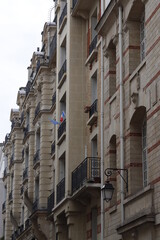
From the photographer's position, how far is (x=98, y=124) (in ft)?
80.9

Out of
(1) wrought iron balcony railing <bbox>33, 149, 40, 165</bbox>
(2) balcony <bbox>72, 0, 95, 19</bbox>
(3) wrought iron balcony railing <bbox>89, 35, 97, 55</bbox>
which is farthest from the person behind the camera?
(1) wrought iron balcony railing <bbox>33, 149, 40, 165</bbox>

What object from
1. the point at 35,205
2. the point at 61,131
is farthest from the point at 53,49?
the point at 35,205

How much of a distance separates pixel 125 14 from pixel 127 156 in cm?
494

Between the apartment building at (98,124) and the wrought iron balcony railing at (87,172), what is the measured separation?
0.04 m

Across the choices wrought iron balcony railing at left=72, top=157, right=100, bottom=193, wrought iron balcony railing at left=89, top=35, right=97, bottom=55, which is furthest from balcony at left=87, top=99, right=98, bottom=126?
wrought iron balcony railing at left=89, top=35, right=97, bottom=55

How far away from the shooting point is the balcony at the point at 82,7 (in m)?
28.0

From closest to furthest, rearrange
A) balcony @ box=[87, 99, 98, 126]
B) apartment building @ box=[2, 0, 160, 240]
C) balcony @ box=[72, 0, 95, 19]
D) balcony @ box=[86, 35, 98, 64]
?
apartment building @ box=[2, 0, 160, 240] < balcony @ box=[87, 99, 98, 126] < balcony @ box=[86, 35, 98, 64] < balcony @ box=[72, 0, 95, 19]

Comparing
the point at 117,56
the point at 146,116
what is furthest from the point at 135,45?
the point at 146,116

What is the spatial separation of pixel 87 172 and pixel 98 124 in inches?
77.5

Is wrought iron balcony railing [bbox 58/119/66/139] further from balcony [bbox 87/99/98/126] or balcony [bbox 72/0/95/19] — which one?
balcony [bbox 72/0/95/19]

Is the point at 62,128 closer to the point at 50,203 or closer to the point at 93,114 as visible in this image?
the point at 50,203

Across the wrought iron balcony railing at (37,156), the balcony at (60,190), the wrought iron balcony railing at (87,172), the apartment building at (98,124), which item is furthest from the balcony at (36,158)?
the wrought iron balcony railing at (87,172)

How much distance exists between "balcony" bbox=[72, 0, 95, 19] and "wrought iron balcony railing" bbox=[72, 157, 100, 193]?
744 cm

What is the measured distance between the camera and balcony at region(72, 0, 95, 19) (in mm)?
27953
